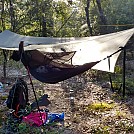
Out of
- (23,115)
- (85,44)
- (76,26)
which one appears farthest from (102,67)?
(76,26)

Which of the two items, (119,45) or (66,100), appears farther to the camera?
(66,100)

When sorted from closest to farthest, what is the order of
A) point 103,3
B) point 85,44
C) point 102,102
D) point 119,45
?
point 119,45, point 85,44, point 102,102, point 103,3

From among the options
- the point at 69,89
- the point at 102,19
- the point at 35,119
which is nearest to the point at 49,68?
the point at 35,119

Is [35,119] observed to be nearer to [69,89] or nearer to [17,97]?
[17,97]

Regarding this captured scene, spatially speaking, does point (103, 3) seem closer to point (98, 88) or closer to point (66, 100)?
point (98, 88)

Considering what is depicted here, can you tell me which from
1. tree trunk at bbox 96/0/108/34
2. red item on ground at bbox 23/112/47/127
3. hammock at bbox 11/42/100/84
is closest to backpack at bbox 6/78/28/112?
red item on ground at bbox 23/112/47/127

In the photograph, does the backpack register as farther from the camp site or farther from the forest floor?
the forest floor

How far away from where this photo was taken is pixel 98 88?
533 cm

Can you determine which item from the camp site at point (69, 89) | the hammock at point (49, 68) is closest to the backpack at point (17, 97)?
the camp site at point (69, 89)

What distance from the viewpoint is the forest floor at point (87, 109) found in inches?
134

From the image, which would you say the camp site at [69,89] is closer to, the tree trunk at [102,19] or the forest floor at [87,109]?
the forest floor at [87,109]

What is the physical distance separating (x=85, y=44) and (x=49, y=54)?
0.63m

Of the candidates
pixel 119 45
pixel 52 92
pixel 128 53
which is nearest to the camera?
pixel 119 45

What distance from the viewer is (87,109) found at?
13.6 ft
